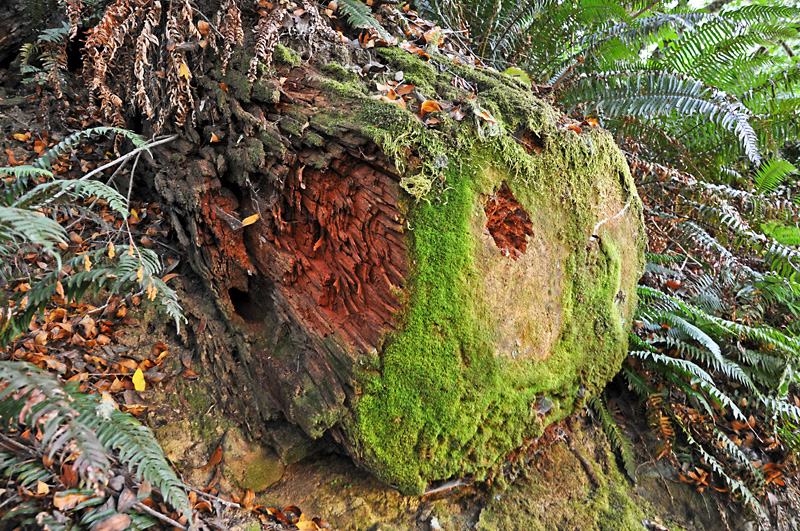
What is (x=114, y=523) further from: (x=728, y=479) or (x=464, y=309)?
(x=728, y=479)

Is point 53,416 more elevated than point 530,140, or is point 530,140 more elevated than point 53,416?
point 530,140

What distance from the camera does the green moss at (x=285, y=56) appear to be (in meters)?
2.72

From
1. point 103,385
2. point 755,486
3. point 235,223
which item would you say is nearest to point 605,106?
point 755,486

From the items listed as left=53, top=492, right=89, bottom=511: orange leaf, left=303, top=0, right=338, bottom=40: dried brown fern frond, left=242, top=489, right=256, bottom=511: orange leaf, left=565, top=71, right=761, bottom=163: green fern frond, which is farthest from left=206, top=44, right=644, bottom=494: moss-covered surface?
left=565, top=71, right=761, bottom=163: green fern frond

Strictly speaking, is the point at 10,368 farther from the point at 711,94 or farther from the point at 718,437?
the point at 711,94

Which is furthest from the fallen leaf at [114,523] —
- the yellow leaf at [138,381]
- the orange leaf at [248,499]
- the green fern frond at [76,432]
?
the yellow leaf at [138,381]

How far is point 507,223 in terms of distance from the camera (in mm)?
2547

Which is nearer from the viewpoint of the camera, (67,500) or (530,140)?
(67,500)

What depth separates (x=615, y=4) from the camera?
4230 millimetres

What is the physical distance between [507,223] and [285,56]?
181cm

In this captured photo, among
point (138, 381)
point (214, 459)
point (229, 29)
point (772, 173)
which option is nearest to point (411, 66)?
point (229, 29)

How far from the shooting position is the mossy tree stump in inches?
91.6

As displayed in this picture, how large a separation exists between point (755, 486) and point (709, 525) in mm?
442

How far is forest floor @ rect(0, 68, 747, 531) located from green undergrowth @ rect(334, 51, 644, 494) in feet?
0.81
